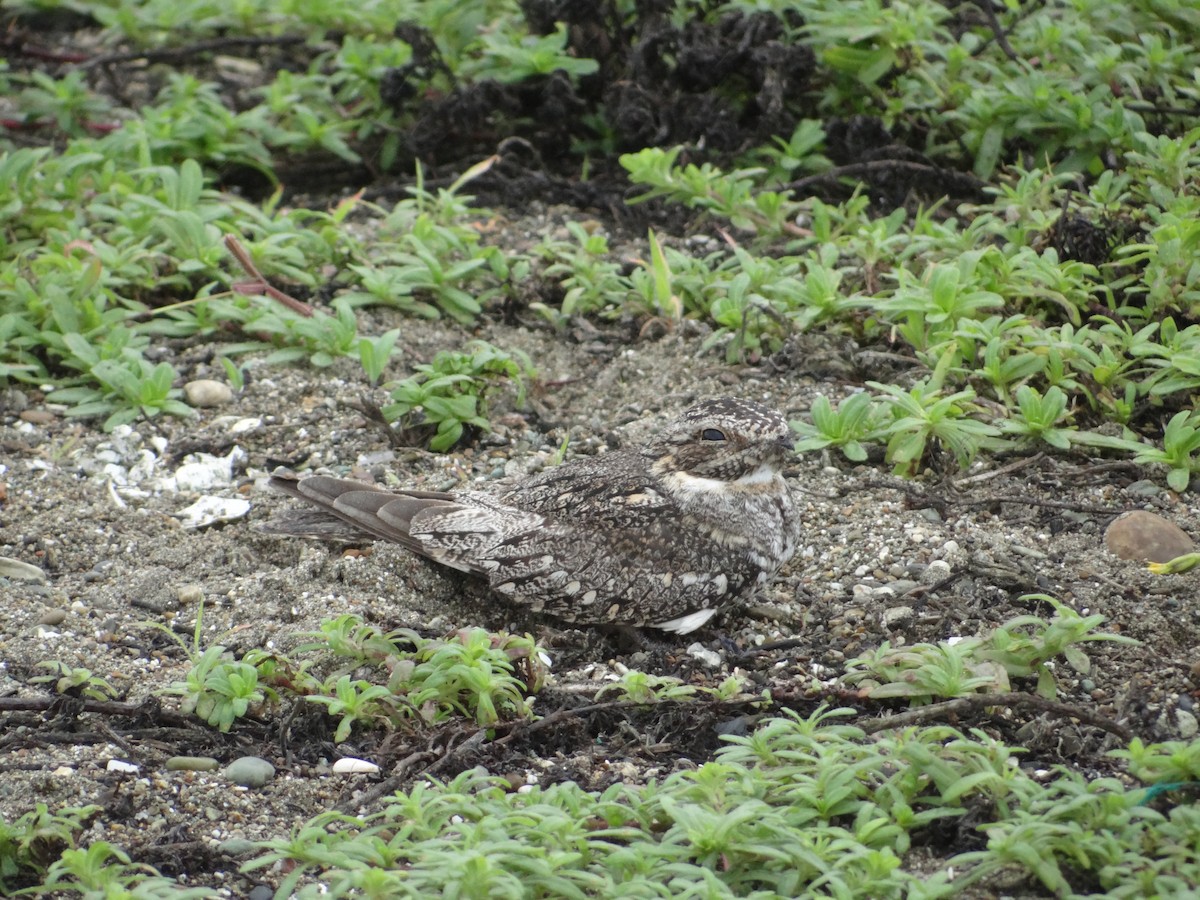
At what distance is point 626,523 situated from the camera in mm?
4215

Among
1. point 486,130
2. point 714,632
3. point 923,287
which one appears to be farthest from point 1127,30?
point 714,632

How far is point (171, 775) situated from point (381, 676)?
610mm

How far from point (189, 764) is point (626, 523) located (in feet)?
4.82

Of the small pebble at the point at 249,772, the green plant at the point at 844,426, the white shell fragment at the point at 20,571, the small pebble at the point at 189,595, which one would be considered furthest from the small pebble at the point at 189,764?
the green plant at the point at 844,426

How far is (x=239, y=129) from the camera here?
671 centimetres

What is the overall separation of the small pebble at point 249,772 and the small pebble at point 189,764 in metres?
0.05

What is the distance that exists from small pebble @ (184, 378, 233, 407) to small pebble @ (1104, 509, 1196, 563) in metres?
3.25

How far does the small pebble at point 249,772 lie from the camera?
341 centimetres

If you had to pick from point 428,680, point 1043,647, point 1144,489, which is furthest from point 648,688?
point 1144,489

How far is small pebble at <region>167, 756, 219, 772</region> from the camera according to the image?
3.43 m

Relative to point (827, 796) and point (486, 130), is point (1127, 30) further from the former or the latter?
point (827, 796)

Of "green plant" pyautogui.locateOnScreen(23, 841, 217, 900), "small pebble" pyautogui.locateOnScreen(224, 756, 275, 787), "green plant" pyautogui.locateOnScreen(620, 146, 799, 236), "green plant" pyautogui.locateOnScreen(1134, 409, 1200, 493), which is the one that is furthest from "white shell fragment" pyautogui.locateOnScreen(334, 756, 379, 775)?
"green plant" pyautogui.locateOnScreen(620, 146, 799, 236)

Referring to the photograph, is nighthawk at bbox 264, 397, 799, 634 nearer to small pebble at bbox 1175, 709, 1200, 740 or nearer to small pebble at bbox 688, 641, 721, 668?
small pebble at bbox 688, 641, 721, 668

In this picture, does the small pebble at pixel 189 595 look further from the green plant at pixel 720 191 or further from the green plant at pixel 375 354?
the green plant at pixel 720 191
